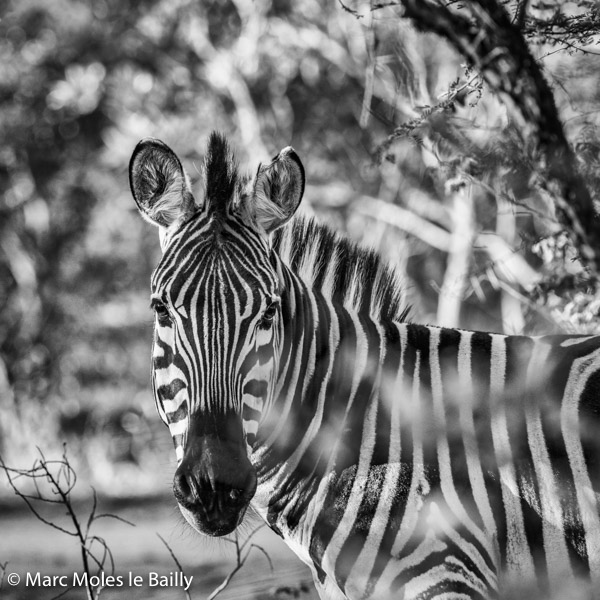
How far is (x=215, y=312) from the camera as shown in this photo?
137 inches

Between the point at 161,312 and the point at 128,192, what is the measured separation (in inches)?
775

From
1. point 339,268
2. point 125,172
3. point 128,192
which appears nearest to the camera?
point 339,268

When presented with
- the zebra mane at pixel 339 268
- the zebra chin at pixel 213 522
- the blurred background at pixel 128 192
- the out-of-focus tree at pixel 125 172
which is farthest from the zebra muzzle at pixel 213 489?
the out-of-focus tree at pixel 125 172

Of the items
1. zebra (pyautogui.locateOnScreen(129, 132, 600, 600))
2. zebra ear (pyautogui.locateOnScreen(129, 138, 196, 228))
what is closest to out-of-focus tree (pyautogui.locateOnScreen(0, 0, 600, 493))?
zebra ear (pyautogui.locateOnScreen(129, 138, 196, 228))

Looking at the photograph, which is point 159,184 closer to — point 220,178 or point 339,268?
point 220,178

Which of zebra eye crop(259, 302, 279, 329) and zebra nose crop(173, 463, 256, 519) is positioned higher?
zebra eye crop(259, 302, 279, 329)

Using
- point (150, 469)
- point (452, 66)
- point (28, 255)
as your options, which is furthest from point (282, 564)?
point (28, 255)

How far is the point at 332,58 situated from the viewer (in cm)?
1812

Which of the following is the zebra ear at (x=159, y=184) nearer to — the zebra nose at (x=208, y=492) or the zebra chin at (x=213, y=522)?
the zebra nose at (x=208, y=492)

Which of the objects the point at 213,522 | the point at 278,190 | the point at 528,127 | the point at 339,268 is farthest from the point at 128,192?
the point at 528,127

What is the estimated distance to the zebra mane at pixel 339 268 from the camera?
14.1 feet

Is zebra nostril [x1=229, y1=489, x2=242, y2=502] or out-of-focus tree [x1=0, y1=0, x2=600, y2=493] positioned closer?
zebra nostril [x1=229, y1=489, x2=242, y2=502]

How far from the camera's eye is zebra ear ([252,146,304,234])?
3891mm

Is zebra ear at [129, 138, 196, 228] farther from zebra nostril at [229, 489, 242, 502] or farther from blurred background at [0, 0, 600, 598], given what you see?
blurred background at [0, 0, 600, 598]
